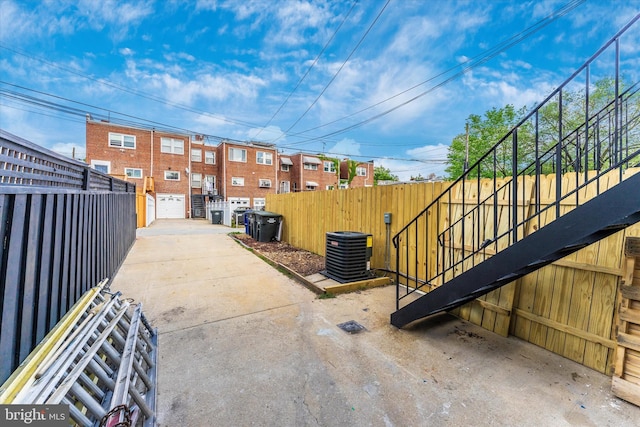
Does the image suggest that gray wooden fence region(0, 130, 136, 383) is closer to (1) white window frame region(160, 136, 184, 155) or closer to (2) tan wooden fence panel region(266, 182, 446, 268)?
(2) tan wooden fence panel region(266, 182, 446, 268)

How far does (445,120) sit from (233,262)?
22.6 metres

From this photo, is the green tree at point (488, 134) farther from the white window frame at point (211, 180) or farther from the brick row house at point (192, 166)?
the white window frame at point (211, 180)

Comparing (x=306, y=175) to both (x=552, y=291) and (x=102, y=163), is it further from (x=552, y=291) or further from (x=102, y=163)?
(x=552, y=291)

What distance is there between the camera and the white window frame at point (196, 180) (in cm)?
2361

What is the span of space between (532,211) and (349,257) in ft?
8.80

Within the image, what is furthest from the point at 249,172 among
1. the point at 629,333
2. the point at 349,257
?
the point at 629,333

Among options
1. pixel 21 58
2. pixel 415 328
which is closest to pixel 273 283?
pixel 415 328

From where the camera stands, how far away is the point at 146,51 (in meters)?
14.6

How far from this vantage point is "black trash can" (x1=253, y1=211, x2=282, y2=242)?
925 cm

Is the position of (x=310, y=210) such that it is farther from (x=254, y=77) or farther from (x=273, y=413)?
(x=254, y=77)

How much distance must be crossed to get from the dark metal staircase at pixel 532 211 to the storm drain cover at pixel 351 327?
434 millimetres

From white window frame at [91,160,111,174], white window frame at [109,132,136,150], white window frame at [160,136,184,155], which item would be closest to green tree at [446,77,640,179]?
white window frame at [160,136,184,155]

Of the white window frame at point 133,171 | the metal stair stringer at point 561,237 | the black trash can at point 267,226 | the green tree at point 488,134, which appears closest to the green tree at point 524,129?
the green tree at point 488,134

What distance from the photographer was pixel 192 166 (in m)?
24.0
